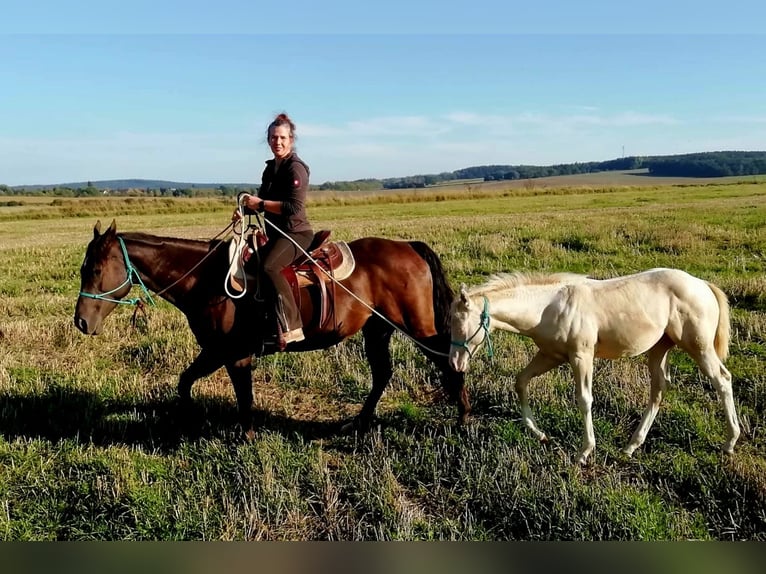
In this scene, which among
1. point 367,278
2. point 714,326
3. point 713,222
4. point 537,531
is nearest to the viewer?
point 537,531

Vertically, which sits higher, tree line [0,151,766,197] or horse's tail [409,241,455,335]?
tree line [0,151,766,197]

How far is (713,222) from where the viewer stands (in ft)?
67.6

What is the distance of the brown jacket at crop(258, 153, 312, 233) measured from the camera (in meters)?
5.35

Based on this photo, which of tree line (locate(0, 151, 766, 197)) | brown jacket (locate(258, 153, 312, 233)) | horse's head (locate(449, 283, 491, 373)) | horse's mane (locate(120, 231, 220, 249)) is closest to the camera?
horse's head (locate(449, 283, 491, 373))

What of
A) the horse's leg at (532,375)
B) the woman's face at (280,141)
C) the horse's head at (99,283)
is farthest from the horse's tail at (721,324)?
the horse's head at (99,283)

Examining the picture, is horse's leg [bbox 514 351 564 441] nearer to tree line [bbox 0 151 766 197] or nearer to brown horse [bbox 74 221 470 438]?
brown horse [bbox 74 221 470 438]

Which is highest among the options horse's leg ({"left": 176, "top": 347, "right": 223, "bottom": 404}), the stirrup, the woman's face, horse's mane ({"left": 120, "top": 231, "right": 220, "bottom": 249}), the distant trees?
the distant trees

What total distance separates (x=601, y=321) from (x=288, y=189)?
10.1 feet

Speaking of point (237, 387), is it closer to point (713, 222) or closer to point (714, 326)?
point (714, 326)

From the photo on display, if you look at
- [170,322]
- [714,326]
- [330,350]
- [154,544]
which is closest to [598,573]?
[154,544]

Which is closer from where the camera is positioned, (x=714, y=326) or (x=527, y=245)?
(x=714, y=326)

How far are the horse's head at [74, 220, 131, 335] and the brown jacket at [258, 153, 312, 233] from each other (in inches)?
57.5

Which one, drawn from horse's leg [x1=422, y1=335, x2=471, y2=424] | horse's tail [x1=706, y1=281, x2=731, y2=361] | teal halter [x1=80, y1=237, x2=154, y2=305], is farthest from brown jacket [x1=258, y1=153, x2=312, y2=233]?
horse's tail [x1=706, y1=281, x2=731, y2=361]

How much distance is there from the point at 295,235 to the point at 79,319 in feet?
6.96
